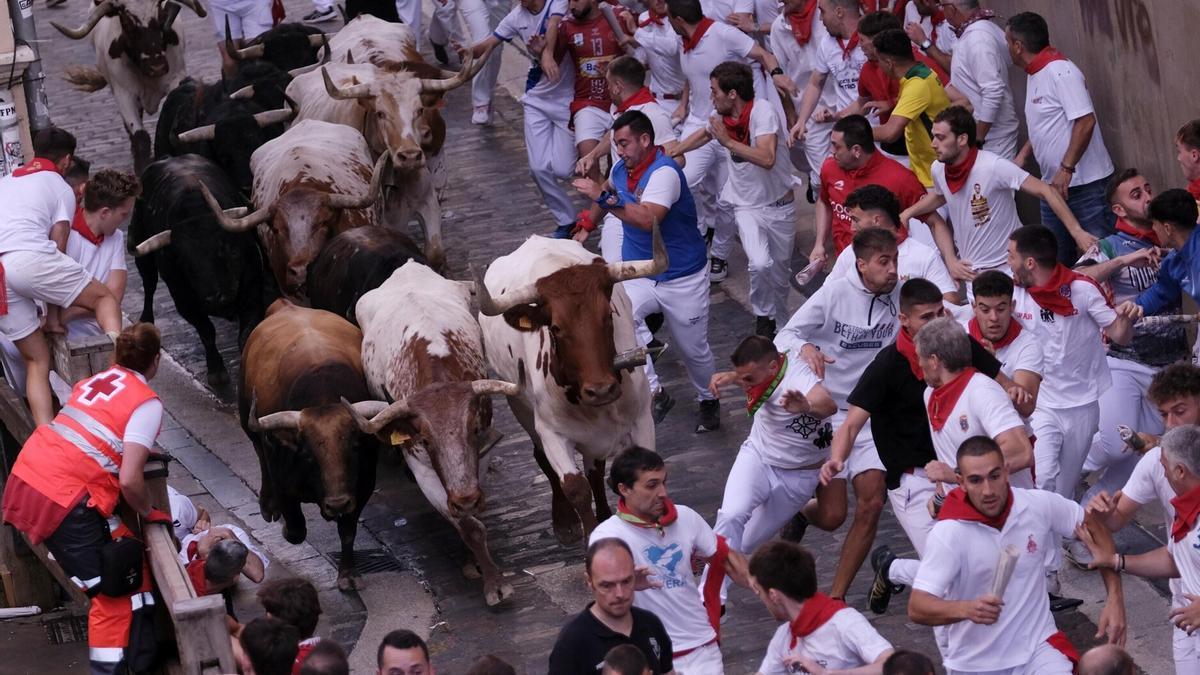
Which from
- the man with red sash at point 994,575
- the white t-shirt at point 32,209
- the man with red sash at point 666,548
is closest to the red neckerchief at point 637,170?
the white t-shirt at point 32,209

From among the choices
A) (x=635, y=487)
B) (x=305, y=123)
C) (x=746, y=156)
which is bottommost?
(x=305, y=123)

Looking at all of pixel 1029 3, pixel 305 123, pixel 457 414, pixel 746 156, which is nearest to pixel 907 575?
pixel 457 414

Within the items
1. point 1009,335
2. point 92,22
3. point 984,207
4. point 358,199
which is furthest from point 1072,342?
point 92,22

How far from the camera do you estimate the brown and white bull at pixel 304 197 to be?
1425cm

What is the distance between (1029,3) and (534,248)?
4735 mm

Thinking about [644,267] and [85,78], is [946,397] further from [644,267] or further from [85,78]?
[85,78]

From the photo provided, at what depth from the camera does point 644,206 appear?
39.3 feet

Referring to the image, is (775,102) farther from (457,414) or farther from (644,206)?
(457,414)

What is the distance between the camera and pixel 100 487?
9508mm

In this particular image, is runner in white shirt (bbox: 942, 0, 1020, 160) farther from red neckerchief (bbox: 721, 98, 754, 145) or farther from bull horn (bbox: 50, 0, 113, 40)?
bull horn (bbox: 50, 0, 113, 40)

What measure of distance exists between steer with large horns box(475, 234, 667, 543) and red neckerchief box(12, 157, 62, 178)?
2.71 m

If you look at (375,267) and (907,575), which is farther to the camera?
(375,267)

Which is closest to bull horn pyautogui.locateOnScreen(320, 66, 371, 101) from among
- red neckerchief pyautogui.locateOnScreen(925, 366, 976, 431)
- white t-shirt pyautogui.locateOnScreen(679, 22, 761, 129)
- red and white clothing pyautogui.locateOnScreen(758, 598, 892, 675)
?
white t-shirt pyautogui.locateOnScreen(679, 22, 761, 129)

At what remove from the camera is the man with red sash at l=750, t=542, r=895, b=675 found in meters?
7.55
